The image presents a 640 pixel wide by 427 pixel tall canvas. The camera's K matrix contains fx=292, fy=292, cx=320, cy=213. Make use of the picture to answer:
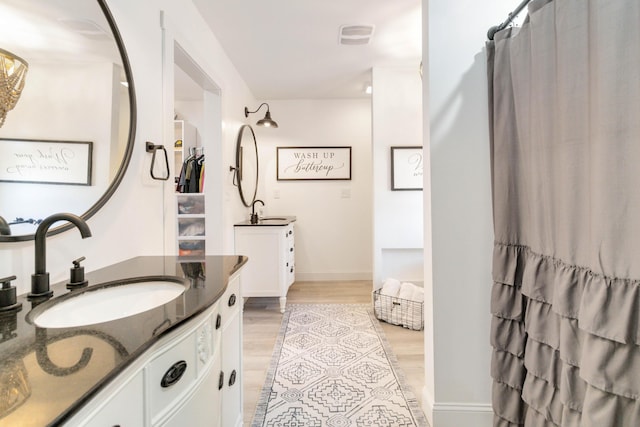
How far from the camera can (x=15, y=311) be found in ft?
2.36

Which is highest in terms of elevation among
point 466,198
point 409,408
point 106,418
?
point 466,198

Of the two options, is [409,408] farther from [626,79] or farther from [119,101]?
[119,101]

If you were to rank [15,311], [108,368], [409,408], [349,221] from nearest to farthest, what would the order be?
[108,368] < [15,311] < [409,408] < [349,221]

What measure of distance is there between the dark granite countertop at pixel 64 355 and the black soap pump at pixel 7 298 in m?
0.02

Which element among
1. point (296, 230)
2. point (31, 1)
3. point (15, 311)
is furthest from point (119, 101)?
point (296, 230)

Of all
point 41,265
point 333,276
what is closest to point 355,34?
point 41,265

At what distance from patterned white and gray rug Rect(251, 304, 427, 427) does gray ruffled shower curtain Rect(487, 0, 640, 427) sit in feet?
1.85

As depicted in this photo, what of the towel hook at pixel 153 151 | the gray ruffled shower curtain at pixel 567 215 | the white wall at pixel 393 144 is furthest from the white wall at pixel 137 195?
the white wall at pixel 393 144

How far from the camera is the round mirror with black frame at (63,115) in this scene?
32.3 inches

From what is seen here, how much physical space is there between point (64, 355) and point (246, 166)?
9.98ft

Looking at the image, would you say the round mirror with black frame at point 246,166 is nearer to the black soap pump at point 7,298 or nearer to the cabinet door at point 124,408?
the black soap pump at point 7,298

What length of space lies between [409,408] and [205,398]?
4.07 ft

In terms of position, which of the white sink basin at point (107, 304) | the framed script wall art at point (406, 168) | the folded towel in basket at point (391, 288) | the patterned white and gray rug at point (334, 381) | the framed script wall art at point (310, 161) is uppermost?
the framed script wall art at point (310, 161)

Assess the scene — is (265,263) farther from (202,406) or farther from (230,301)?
(202,406)
